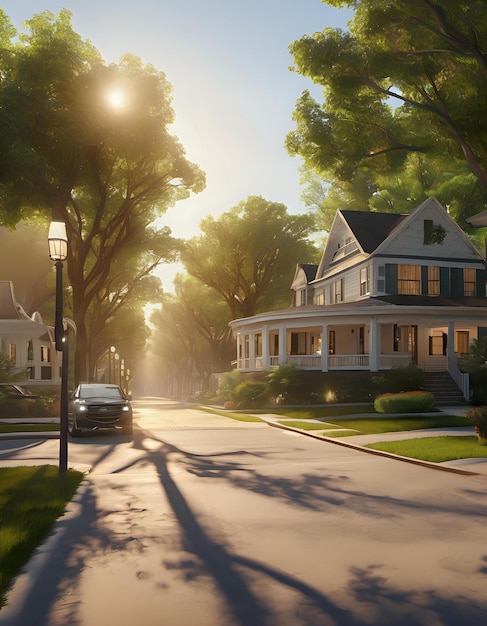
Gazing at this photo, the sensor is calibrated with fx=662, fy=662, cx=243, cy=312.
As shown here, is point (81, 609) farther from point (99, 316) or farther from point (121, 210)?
point (99, 316)

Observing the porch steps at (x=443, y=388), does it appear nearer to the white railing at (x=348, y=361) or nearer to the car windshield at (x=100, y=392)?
the white railing at (x=348, y=361)

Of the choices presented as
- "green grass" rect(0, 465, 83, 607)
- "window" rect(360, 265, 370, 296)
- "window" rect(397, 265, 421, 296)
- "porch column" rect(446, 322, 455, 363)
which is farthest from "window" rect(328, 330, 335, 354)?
"green grass" rect(0, 465, 83, 607)

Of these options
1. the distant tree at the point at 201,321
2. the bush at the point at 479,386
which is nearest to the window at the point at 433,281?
the bush at the point at 479,386

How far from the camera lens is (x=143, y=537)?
315 inches

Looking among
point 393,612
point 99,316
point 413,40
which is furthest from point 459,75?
point 99,316

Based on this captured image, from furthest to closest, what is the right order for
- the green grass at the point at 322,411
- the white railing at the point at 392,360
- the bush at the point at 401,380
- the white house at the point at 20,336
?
the white house at the point at 20,336 → the white railing at the point at 392,360 → the bush at the point at 401,380 → the green grass at the point at 322,411

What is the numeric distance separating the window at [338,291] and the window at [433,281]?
6997 mm

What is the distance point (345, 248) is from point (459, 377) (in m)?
14.5

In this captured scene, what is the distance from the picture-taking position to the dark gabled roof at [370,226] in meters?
44.2

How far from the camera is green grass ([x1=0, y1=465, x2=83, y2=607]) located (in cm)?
687

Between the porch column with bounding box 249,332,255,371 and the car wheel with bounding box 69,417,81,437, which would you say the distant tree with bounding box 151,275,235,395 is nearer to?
the porch column with bounding box 249,332,255,371

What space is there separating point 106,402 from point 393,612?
61.5ft

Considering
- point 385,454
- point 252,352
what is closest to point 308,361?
point 252,352

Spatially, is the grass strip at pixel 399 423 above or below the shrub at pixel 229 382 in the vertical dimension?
below
